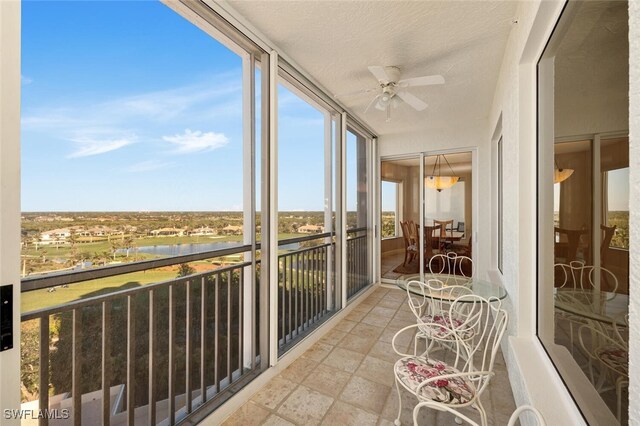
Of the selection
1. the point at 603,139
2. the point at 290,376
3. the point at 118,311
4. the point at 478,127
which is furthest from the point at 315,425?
the point at 478,127

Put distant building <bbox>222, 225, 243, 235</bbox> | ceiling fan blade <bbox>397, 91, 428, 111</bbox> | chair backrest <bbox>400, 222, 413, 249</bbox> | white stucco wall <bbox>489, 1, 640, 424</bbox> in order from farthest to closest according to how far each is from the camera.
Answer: chair backrest <bbox>400, 222, 413, 249</bbox>
ceiling fan blade <bbox>397, 91, 428, 111</bbox>
distant building <bbox>222, 225, 243, 235</bbox>
white stucco wall <bbox>489, 1, 640, 424</bbox>

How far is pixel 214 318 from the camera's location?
1.88 meters

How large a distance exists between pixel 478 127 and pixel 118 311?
186 inches

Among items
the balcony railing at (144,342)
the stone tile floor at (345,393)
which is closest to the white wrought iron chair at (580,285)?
the stone tile floor at (345,393)

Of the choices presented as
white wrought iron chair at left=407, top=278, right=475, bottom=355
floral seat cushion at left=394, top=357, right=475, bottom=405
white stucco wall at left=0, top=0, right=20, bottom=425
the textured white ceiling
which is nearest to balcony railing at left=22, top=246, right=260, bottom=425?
white stucco wall at left=0, top=0, right=20, bottom=425

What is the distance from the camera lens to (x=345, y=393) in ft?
6.53

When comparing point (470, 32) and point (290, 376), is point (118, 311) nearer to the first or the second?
point (290, 376)

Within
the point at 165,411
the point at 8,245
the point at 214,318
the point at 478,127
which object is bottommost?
the point at 165,411

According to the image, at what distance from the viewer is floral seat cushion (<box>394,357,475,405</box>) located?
4.48 ft

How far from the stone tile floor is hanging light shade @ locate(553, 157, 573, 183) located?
152 centimetres

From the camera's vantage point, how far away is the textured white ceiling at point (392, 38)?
1843 mm

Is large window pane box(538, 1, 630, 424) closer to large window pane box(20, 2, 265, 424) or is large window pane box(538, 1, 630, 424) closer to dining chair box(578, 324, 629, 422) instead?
dining chair box(578, 324, 629, 422)

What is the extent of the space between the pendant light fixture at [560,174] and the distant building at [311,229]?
6.73 feet

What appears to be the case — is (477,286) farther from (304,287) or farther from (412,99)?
(412,99)
